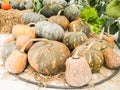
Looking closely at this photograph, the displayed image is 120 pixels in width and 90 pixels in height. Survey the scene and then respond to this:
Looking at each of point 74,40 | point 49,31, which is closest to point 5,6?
point 49,31

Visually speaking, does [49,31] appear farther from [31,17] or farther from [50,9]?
[50,9]

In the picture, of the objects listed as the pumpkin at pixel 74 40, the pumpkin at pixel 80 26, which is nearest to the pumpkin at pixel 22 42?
the pumpkin at pixel 74 40

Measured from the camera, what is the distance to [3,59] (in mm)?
2262

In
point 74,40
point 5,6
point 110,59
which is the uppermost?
point 5,6

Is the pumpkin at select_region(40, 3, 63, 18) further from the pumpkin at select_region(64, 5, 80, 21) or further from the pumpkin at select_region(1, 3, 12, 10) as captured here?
the pumpkin at select_region(1, 3, 12, 10)

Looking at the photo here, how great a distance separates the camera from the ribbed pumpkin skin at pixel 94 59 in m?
2.09

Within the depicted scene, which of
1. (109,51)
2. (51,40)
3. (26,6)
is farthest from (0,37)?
(109,51)

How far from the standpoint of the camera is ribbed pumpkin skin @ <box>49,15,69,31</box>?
266 centimetres

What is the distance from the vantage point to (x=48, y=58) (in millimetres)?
2047

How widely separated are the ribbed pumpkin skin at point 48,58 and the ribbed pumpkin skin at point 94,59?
0.60 ft

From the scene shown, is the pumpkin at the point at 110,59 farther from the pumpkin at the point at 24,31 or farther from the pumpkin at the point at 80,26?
the pumpkin at the point at 24,31

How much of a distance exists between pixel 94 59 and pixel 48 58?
0.37 meters

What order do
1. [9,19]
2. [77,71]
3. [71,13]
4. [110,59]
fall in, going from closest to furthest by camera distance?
[77,71] < [110,59] < [71,13] < [9,19]

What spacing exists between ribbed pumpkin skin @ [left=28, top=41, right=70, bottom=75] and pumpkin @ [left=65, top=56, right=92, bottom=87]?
14cm
